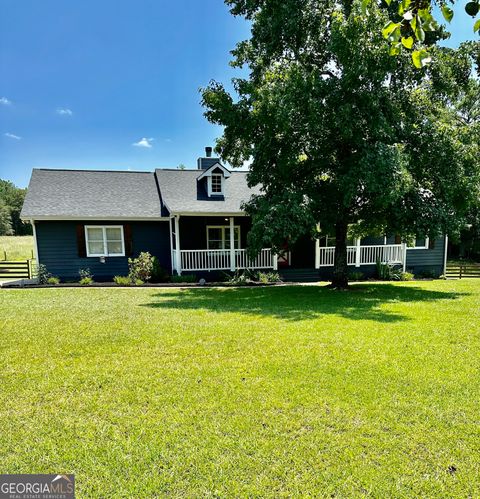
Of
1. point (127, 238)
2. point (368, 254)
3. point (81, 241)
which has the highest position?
point (127, 238)

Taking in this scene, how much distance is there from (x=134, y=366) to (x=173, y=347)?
80cm

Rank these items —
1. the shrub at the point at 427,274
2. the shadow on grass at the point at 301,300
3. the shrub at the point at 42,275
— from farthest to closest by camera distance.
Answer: the shrub at the point at 427,274
the shrub at the point at 42,275
the shadow on grass at the point at 301,300

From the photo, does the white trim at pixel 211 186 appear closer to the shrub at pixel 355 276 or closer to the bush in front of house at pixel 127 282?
the bush in front of house at pixel 127 282

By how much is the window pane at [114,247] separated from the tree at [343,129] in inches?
242

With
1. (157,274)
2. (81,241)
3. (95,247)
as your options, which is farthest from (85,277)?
(157,274)

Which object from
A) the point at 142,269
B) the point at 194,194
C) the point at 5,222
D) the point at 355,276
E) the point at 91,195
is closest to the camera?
the point at 142,269

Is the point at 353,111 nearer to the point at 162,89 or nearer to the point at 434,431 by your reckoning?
the point at 434,431

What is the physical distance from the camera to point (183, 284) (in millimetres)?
12328

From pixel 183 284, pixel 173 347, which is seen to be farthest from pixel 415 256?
pixel 173 347

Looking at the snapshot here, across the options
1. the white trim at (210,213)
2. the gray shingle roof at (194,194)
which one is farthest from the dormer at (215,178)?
the white trim at (210,213)

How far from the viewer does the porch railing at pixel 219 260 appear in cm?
1356

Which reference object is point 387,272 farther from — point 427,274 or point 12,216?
point 12,216

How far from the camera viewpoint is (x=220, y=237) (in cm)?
1522
